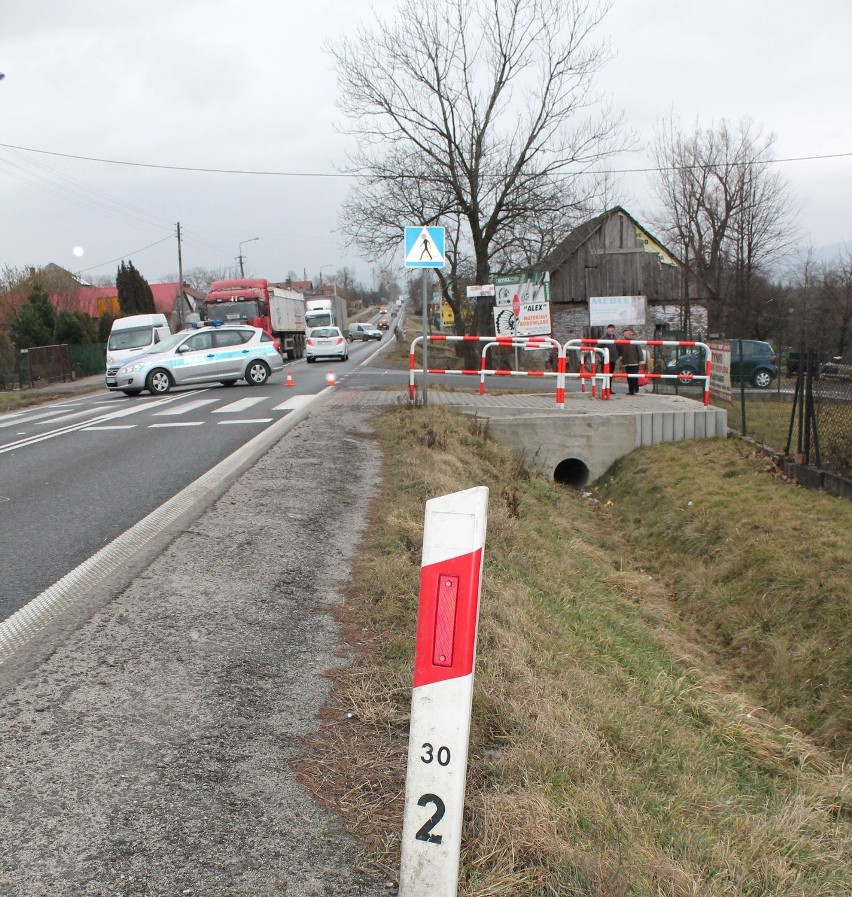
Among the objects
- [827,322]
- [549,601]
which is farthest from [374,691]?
[827,322]

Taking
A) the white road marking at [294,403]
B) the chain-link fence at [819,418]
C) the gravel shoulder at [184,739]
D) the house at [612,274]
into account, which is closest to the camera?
the gravel shoulder at [184,739]

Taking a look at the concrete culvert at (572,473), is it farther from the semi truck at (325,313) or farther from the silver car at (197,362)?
the semi truck at (325,313)

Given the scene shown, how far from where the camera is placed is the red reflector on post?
8.14ft

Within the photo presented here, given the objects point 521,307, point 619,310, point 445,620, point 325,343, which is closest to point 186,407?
point 521,307

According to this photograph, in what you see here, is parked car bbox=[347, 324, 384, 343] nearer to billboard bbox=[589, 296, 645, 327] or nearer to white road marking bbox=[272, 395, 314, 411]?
billboard bbox=[589, 296, 645, 327]

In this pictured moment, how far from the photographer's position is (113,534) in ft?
22.8

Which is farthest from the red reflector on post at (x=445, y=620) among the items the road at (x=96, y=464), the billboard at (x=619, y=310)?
Answer: the billboard at (x=619, y=310)

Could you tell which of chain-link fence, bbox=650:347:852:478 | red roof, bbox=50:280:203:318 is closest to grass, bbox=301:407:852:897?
chain-link fence, bbox=650:347:852:478

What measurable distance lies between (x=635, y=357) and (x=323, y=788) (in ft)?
54.7

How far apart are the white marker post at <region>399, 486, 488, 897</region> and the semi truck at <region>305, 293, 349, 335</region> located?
2082 inches

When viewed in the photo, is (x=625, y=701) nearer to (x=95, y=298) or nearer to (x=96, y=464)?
(x=96, y=464)

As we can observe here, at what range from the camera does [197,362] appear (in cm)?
2209

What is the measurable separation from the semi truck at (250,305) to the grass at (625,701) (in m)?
28.5

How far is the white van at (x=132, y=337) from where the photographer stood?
27219mm
